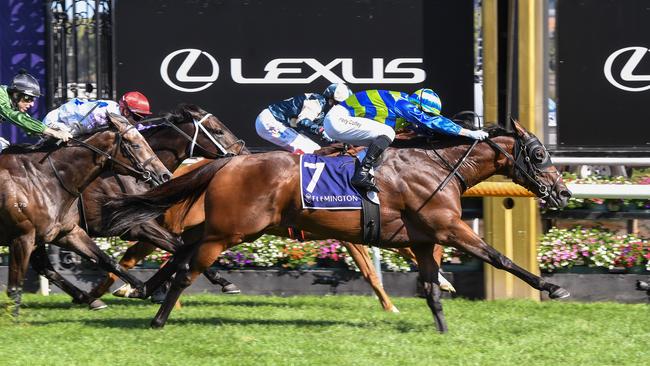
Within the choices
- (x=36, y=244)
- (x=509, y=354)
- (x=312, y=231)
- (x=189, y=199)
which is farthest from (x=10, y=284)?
(x=509, y=354)

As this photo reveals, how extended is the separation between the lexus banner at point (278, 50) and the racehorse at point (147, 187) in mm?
885

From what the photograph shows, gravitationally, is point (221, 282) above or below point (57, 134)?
below

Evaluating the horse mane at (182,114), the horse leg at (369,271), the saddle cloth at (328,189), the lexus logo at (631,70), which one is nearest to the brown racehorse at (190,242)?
the horse leg at (369,271)

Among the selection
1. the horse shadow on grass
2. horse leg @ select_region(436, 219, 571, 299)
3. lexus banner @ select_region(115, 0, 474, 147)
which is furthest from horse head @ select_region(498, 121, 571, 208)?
lexus banner @ select_region(115, 0, 474, 147)

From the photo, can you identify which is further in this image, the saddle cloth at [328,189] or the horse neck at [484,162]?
the horse neck at [484,162]

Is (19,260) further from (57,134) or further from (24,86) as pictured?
(24,86)

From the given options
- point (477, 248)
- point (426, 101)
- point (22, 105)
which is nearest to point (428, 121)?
point (426, 101)

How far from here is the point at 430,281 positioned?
25.1 feet

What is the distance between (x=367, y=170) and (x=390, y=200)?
0.28 m

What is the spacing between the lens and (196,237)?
28.4 feet

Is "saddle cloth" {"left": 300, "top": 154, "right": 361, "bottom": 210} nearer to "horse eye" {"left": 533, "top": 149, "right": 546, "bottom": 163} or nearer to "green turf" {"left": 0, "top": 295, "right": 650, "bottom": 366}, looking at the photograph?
"green turf" {"left": 0, "top": 295, "right": 650, "bottom": 366}

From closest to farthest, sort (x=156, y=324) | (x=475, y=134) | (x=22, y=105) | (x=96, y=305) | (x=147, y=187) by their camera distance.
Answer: (x=156, y=324), (x=475, y=134), (x=22, y=105), (x=96, y=305), (x=147, y=187)

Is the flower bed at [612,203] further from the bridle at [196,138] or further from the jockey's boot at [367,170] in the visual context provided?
the bridle at [196,138]

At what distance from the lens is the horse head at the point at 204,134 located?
888 cm
